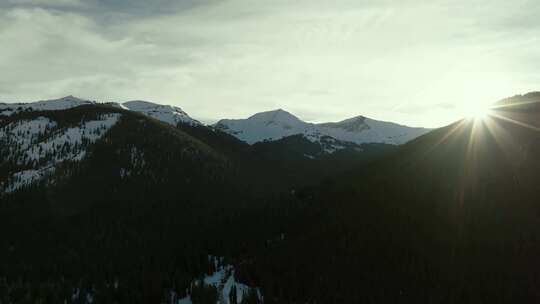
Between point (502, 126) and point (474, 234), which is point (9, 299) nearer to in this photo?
point (474, 234)

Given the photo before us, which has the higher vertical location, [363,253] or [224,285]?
[363,253]

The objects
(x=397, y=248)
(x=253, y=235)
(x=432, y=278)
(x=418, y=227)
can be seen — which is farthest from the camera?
(x=253, y=235)

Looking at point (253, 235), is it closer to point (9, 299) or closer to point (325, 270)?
point (325, 270)

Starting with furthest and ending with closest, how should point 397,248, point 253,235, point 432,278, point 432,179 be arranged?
point 432,179, point 253,235, point 397,248, point 432,278

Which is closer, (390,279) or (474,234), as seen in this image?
(390,279)

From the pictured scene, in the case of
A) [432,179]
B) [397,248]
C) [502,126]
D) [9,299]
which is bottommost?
[9,299]

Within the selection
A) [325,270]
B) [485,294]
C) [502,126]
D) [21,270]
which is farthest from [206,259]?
[502,126]

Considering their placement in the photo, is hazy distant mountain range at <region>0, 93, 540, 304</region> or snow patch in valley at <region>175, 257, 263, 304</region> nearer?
snow patch in valley at <region>175, 257, 263, 304</region>

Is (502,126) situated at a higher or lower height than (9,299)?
higher

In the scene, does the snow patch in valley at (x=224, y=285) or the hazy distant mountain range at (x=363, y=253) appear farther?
the hazy distant mountain range at (x=363, y=253)

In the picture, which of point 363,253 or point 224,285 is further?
point 363,253
